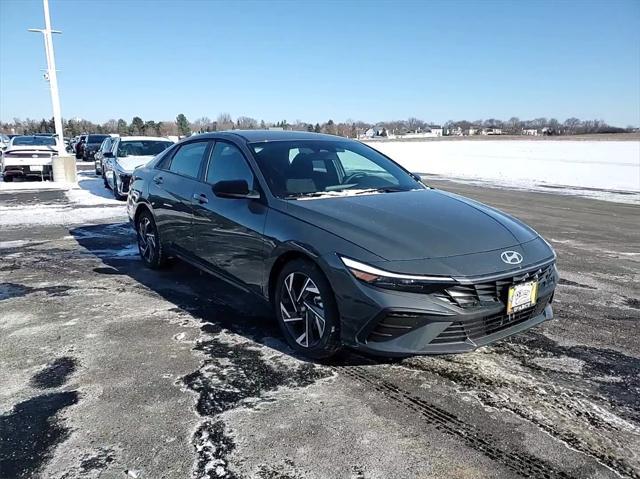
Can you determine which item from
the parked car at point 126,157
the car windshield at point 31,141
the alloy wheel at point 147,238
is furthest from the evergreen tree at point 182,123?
the alloy wheel at point 147,238

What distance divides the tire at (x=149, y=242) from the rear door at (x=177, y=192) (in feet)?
0.74

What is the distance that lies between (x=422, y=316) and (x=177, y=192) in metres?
3.23

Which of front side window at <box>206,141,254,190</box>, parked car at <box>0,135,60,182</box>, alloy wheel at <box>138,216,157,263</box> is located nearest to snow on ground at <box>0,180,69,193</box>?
parked car at <box>0,135,60,182</box>

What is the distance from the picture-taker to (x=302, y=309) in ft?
11.8

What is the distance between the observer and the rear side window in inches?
202

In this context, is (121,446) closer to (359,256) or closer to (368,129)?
(359,256)

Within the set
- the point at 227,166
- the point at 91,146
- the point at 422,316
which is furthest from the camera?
the point at 91,146

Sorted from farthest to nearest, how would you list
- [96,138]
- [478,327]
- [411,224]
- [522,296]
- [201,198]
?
[96,138]
[201,198]
[411,224]
[522,296]
[478,327]

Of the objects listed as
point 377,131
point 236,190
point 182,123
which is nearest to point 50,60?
point 236,190

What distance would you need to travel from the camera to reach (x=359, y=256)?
10.3 ft

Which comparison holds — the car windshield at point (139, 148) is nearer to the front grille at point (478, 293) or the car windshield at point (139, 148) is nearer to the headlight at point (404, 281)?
the headlight at point (404, 281)

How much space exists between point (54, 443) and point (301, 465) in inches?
51.6

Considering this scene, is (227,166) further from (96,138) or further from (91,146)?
(96,138)

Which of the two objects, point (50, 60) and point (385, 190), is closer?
point (385, 190)
